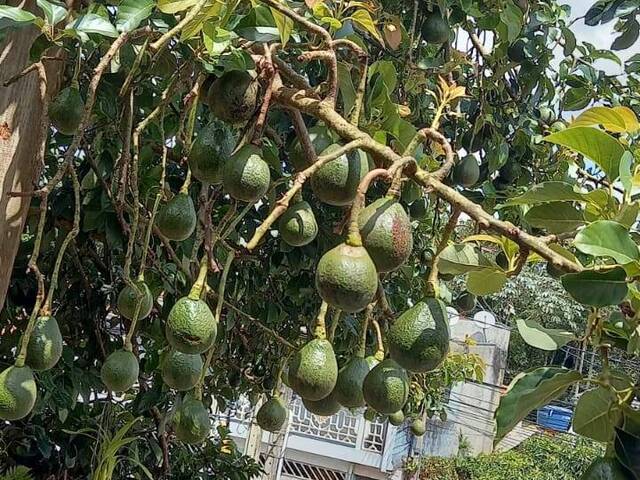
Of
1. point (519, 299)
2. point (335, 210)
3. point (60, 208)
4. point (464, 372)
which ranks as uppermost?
point (519, 299)

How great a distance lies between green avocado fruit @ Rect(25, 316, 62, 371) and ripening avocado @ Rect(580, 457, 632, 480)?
0.51 metres

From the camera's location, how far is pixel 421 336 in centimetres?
64

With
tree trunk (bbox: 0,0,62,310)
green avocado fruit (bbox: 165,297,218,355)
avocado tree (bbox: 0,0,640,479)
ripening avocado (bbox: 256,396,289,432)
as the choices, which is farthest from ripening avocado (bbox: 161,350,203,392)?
ripening avocado (bbox: 256,396,289,432)

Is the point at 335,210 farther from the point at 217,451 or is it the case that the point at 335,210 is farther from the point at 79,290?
the point at 217,451

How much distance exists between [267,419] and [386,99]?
49cm

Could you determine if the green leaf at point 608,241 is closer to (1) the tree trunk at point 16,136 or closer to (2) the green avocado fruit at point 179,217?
(2) the green avocado fruit at point 179,217

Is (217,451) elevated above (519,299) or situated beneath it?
situated beneath

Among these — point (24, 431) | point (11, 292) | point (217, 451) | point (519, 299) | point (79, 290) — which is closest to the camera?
point (11, 292)

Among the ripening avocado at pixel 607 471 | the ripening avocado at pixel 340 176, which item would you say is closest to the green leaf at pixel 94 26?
the ripening avocado at pixel 340 176

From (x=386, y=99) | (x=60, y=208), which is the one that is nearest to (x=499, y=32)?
(x=386, y=99)

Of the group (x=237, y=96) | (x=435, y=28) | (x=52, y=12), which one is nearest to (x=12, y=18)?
(x=52, y=12)

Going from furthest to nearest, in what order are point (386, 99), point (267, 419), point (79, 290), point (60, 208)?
point (79, 290) → point (60, 208) → point (267, 419) → point (386, 99)

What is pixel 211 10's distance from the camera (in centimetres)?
68

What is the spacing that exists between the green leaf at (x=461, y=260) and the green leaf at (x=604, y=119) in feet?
0.52
